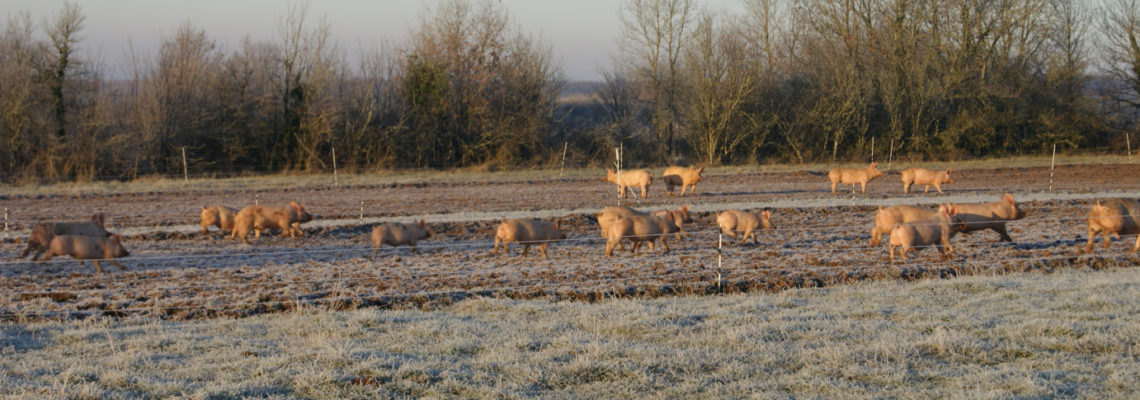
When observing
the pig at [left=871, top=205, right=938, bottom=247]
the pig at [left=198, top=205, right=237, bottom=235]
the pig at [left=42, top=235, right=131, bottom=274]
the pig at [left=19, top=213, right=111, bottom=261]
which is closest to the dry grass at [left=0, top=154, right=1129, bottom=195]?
the pig at [left=198, top=205, right=237, bottom=235]

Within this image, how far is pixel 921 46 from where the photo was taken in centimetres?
4519

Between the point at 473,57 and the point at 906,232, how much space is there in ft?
112

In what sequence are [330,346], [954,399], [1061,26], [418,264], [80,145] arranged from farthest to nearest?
[1061,26] < [80,145] < [418,264] < [330,346] < [954,399]

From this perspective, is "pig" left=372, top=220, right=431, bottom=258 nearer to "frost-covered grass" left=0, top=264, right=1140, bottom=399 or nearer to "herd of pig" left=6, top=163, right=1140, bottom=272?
"herd of pig" left=6, top=163, right=1140, bottom=272

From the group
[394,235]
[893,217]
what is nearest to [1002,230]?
[893,217]

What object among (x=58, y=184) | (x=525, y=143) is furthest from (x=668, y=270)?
(x=525, y=143)

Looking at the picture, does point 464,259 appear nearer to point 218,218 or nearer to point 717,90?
point 218,218

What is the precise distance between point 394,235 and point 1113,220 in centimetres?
1197

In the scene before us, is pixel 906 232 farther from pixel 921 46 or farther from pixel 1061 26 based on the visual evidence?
pixel 1061 26

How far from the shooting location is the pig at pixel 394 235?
1564cm

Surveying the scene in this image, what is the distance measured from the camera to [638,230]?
15227 mm

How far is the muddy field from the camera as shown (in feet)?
36.7

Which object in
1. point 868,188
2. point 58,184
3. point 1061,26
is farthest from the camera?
point 1061,26

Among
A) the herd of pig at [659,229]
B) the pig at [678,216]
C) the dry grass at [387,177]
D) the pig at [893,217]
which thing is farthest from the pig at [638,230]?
the dry grass at [387,177]
